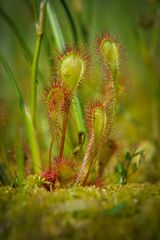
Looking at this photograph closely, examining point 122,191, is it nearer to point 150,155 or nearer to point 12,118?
point 150,155

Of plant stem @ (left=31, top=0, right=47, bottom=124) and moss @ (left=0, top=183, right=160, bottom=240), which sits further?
plant stem @ (left=31, top=0, right=47, bottom=124)

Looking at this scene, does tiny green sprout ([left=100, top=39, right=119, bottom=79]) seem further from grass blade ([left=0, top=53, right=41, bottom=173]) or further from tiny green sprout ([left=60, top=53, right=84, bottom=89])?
grass blade ([left=0, top=53, right=41, bottom=173])

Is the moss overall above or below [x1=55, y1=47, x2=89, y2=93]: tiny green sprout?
below

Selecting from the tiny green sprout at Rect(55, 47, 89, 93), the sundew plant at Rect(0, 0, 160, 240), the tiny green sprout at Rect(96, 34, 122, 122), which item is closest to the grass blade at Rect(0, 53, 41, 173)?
the sundew plant at Rect(0, 0, 160, 240)

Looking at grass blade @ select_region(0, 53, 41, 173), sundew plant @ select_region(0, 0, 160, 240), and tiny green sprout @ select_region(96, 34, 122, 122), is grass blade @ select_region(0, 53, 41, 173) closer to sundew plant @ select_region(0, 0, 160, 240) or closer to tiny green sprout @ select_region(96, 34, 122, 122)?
sundew plant @ select_region(0, 0, 160, 240)

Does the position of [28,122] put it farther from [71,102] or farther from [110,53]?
[110,53]

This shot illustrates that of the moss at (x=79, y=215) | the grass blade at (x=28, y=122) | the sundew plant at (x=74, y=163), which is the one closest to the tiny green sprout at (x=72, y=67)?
the sundew plant at (x=74, y=163)

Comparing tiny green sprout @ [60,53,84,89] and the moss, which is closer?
the moss

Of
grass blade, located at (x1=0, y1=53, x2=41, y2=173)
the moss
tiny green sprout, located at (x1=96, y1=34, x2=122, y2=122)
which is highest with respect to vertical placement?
tiny green sprout, located at (x1=96, y1=34, x2=122, y2=122)

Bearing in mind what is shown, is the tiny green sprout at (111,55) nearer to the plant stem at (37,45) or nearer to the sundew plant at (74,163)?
the sundew plant at (74,163)

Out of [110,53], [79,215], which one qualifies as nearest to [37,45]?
[110,53]
